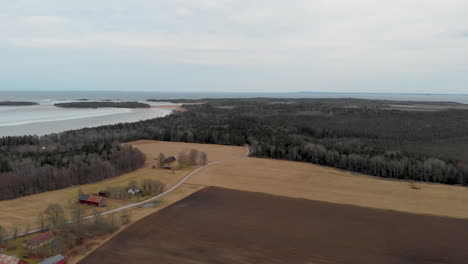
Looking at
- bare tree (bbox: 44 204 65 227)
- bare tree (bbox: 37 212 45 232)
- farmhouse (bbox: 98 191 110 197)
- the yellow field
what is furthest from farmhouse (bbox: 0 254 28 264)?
farmhouse (bbox: 98 191 110 197)

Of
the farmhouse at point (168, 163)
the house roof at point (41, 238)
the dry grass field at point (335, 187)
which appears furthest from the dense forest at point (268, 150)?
the house roof at point (41, 238)

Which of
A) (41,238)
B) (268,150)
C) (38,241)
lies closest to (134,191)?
(41,238)

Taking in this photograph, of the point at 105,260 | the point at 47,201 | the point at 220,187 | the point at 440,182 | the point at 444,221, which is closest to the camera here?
the point at 105,260

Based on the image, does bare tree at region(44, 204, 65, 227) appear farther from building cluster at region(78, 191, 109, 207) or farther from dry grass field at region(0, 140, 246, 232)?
building cluster at region(78, 191, 109, 207)

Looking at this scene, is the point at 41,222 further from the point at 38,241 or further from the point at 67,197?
the point at 67,197

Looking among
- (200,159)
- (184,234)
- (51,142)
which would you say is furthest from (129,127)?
(184,234)

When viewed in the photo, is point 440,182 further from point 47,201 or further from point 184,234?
point 47,201
